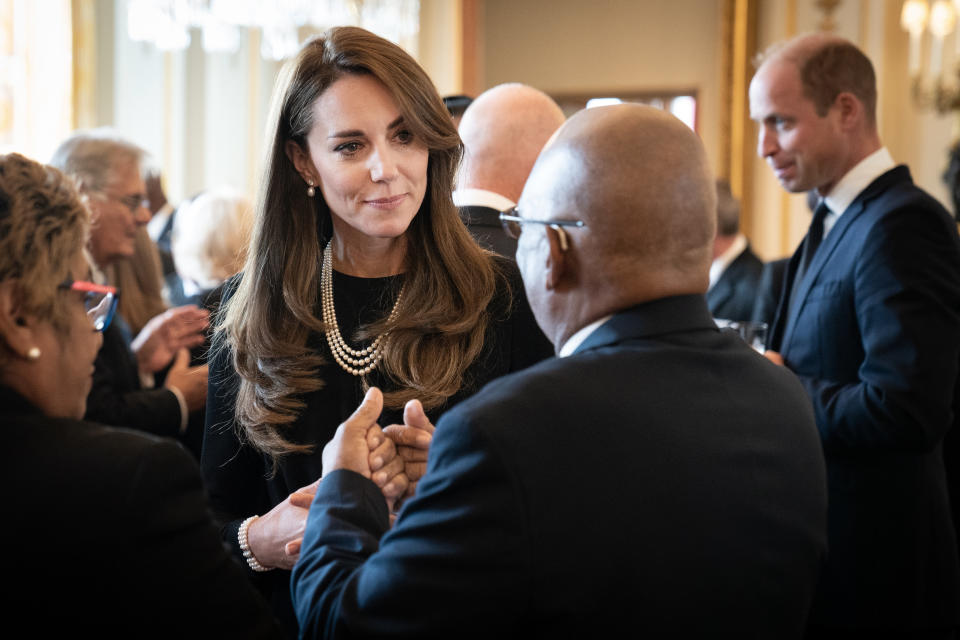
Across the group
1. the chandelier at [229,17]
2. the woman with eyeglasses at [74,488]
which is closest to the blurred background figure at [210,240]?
the woman with eyeglasses at [74,488]

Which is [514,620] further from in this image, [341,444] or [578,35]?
[578,35]

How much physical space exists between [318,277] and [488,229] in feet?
2.96

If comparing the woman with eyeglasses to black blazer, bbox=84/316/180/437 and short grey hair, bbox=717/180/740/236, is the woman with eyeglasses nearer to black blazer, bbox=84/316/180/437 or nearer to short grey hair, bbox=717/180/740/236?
black blazer, bbox=84/316/180/437

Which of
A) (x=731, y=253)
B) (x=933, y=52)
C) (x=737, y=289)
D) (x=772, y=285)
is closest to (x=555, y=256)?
(x=772, y=285)

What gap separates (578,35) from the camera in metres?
11.8

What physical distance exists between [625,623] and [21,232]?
92cm

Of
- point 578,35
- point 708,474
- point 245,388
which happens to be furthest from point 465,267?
point 578,35

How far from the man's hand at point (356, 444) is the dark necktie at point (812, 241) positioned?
1760mm

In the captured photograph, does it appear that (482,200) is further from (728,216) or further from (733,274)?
(728,216)

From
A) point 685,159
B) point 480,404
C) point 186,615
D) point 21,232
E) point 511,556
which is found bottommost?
point 186,615

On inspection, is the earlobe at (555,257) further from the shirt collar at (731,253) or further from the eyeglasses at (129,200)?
the shirt collar at (731,253)

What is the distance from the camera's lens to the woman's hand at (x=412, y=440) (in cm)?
182

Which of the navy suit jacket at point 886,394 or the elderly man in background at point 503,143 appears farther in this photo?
the elderly man in background at point 503,143

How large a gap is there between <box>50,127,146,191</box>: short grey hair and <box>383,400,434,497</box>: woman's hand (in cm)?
244
